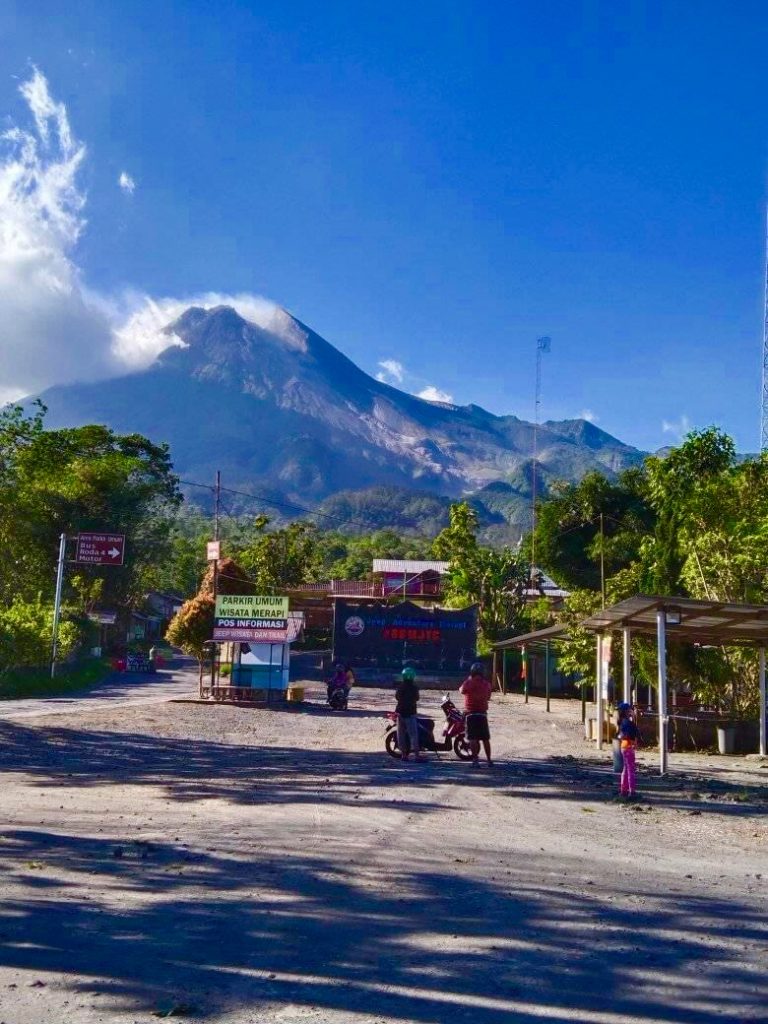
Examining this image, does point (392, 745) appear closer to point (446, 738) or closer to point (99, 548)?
point (446, 738)

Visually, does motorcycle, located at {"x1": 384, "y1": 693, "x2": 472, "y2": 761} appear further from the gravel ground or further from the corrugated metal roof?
the corrugated metal roof

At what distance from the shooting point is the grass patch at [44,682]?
2948 cm

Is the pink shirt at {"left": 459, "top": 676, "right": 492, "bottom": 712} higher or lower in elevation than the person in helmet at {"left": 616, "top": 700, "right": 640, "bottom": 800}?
higher

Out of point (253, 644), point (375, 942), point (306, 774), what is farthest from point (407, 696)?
point (253, 644)

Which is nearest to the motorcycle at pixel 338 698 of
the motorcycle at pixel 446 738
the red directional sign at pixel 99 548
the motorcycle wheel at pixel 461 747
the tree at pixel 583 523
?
the motorcycle at pixel 446 738

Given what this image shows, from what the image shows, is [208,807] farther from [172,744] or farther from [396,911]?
[172,744]

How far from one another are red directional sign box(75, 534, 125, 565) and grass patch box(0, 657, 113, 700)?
5.78m

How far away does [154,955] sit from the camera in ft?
18.4

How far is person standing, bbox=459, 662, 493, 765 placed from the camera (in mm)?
15133

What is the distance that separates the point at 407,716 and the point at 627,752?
4.54m

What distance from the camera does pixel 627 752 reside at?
40.6ft

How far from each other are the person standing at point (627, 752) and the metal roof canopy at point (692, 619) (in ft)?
8.01

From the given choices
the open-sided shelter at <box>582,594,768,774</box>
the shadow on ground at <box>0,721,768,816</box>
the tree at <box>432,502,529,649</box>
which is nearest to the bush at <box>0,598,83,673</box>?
the shadow on ground at <box>0,721,768,816</box>

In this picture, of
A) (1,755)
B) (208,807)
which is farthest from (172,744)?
(208,807)
